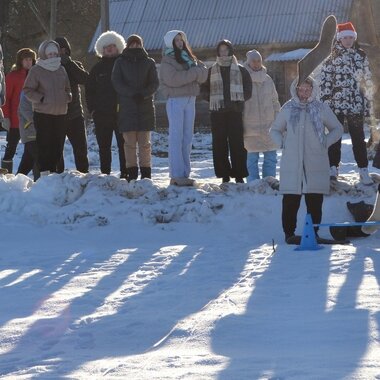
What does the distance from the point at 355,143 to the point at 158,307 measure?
15.7ft

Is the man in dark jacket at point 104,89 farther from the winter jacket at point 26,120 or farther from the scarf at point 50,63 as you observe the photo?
the winter jacket at point 26,120

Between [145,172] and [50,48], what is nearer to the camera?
[50,48]

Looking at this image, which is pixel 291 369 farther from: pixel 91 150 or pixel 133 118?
pixel 91 150

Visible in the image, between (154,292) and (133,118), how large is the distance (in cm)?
411

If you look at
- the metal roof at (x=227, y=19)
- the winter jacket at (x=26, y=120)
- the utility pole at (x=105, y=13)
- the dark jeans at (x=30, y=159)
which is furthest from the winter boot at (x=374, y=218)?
the metal roof at (x=227, y=19)

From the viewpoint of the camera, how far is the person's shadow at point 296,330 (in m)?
4.79

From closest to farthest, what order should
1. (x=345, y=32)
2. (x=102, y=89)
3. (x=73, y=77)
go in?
(x=345, y=32)
(x=102, y=89)
(x=73, y=77)

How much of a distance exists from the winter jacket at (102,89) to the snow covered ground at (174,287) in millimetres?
1041

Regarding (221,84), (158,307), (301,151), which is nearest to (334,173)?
(221,84)

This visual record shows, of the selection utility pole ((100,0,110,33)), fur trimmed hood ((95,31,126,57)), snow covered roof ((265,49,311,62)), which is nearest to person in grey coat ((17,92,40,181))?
fur trimmed hood ((95,31,126,57))

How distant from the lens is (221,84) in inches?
422

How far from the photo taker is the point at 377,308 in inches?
236

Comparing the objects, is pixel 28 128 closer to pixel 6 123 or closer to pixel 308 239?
pixel 6 123

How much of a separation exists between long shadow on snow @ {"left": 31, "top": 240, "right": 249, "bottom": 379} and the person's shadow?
0.32 m
